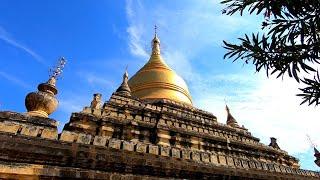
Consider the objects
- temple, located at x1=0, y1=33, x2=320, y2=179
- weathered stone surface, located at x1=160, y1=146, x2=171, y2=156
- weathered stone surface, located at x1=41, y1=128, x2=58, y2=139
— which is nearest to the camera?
temple, located at x1=0, y1=33, x2=320, y2=179

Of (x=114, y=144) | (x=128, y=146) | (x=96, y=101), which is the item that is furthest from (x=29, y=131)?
(x=96, y=101)

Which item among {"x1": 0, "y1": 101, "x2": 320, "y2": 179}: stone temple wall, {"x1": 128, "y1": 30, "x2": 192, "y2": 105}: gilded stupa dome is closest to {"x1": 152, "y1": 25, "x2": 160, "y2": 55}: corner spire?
{"x1": 128, "y1": 30, "x2": 192, "y2": 105}: gilded stupa dome

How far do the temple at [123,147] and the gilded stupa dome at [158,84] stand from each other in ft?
13.9

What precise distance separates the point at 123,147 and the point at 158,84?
14032 millimetres

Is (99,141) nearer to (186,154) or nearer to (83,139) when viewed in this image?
(83,139)

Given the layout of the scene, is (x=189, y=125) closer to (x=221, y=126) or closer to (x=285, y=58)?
(x=221, y=126)

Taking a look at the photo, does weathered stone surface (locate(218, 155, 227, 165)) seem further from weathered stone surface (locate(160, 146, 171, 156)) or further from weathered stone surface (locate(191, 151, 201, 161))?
weathered stone surface (locate(160, 146, 171, 156))

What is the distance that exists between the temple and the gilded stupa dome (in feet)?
13.9

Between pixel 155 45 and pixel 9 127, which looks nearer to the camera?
pixel 9 127

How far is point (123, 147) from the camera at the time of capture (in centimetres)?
787

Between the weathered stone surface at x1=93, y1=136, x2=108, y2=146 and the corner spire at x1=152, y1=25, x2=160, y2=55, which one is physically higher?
the corner spire at x1=152, y1=25, x2=160, y2=55

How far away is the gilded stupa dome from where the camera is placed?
21089 mm

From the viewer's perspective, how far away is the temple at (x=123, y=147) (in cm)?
679

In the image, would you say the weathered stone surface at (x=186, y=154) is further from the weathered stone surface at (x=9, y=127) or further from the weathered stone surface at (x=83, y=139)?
the weathered stone surface at (x=9, y=127)
